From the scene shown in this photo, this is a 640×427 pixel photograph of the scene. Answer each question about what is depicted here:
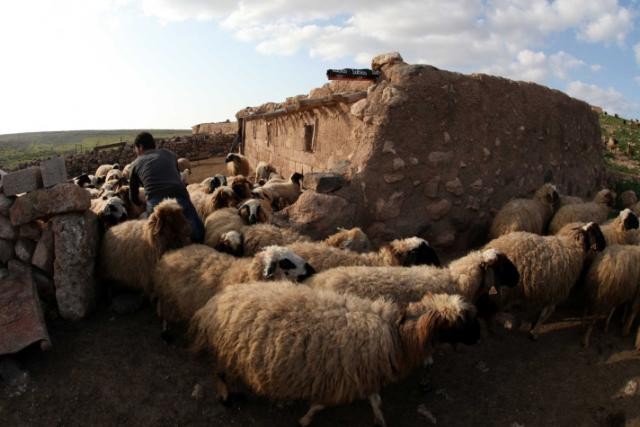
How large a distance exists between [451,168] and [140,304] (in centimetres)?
526

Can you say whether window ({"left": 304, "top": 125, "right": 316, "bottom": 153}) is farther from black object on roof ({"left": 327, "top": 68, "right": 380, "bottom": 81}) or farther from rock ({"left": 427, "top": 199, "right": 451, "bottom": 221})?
rock ({"left": 427, "top": 199, "right": 451, "bottom": 221})

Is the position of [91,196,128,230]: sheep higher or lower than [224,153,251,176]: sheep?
lower

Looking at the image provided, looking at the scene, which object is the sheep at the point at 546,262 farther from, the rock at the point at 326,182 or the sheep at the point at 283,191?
the sheep at the point at 283,191

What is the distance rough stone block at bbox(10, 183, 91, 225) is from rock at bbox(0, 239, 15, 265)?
0.93 ft

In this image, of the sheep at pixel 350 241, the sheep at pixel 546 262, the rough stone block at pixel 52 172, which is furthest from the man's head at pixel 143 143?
the sheep at pixel 546 262

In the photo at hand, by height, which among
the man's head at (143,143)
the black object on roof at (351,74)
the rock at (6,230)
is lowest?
the rock at (6,230)

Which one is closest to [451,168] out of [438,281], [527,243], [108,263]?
[527,243]

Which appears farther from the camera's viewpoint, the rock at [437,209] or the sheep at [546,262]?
the rock at [437,209]

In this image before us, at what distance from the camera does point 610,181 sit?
43.6ft

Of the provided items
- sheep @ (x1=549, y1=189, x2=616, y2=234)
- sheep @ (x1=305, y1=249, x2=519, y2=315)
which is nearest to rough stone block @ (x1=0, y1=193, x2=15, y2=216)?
sheep @ (x1=305, y1=249, x2=519, y2=315)

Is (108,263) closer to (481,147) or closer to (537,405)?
(537,405)

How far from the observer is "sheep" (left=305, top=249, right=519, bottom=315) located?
14.9ft

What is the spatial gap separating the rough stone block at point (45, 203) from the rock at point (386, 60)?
4.96 meters

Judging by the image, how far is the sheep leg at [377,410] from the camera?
3.92 m
